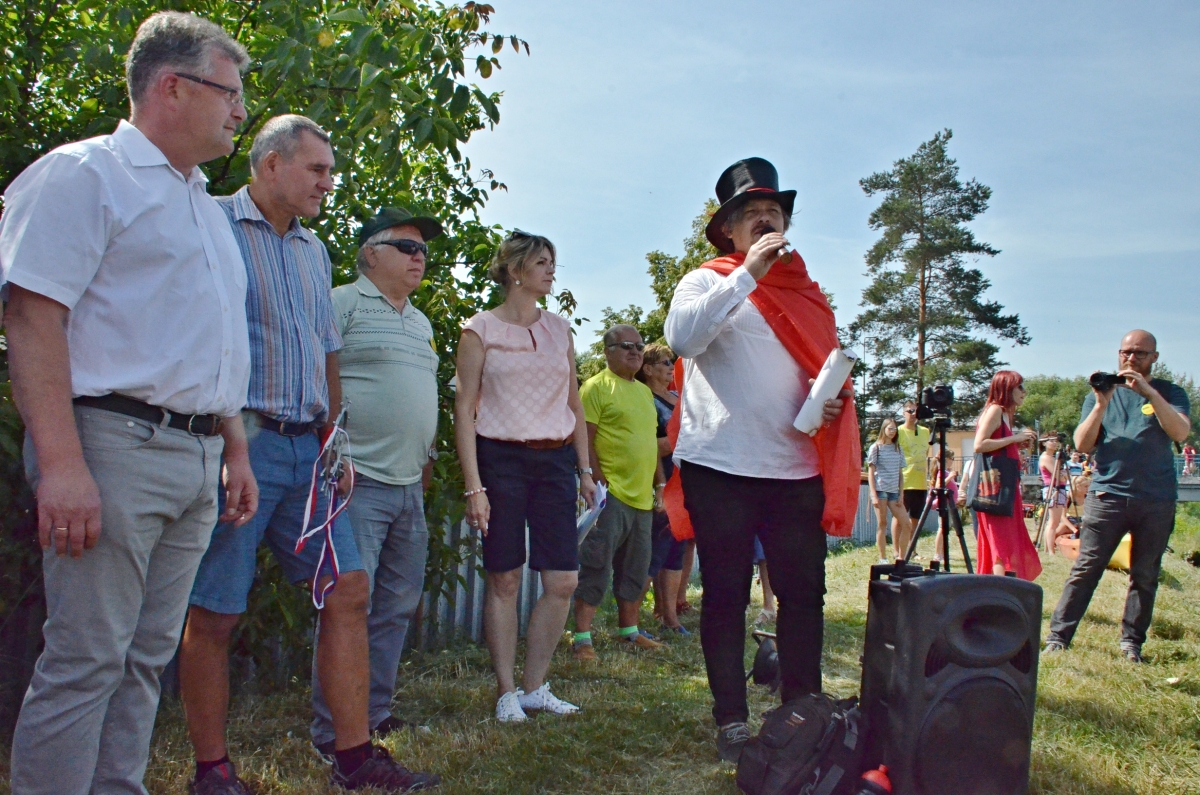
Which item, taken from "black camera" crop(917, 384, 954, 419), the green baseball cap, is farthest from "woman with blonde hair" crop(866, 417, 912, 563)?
the green baseball cap

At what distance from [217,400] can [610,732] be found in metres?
1.91

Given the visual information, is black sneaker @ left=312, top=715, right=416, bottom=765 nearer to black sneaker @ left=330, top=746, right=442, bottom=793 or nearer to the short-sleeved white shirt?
black sneaker @ left=330, top=746, right=442, bottom=793

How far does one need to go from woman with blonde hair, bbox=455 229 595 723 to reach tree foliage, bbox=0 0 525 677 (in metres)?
0.62

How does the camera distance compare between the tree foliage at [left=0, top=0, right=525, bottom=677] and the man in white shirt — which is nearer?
the man in white shirt

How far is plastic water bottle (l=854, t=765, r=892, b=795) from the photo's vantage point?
91.2 inches

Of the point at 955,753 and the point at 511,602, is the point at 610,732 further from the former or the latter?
the point at 955,753

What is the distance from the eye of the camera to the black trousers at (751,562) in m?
3.02

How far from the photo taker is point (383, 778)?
104 inches

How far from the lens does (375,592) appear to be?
336 centimetres

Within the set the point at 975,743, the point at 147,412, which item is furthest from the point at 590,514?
the point at 147,412

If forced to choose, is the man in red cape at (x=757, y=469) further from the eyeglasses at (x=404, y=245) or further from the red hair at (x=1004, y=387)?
the red hair at (x=1004, y=387)

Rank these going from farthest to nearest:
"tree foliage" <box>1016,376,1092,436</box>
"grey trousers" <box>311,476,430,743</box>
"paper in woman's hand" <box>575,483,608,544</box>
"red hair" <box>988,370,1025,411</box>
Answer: "tree foliage" <box>1016,376,1092,436</box> → "red hair" <box>988,370,1025,411</box> → "paper in woman's hand" <box>575,483,608,544</box> → "grey trousers" <box>311,476,430,743</box>

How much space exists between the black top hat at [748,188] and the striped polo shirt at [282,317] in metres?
1.40

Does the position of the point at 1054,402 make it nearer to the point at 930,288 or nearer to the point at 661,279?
the point at 930,288
